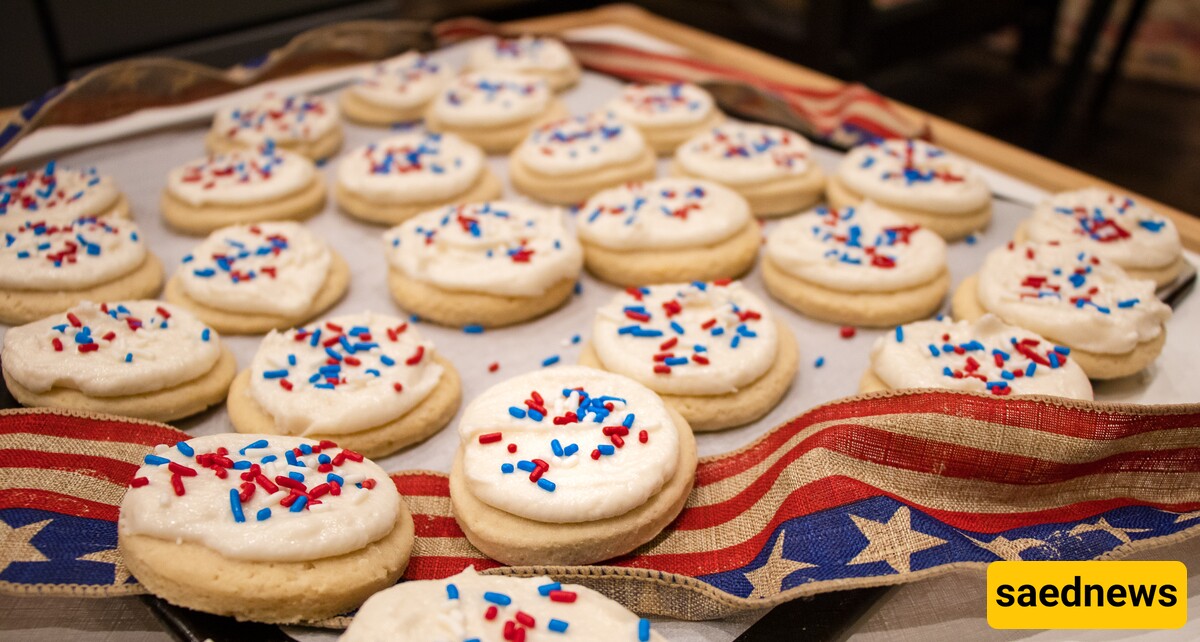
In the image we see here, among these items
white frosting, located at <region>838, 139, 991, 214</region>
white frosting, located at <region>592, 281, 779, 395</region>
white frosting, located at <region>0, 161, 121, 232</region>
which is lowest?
white frosting, located at <region>592, 281, 779, 395</region>

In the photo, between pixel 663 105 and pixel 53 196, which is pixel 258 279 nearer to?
pixel 53 196

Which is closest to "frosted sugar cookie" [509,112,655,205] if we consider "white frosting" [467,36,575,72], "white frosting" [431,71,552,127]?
"white frosting" [431,71,552,127]

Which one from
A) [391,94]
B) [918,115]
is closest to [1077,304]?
[918,115]

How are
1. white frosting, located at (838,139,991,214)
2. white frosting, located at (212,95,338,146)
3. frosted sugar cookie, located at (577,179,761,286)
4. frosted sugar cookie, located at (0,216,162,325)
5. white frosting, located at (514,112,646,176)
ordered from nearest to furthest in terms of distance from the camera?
frosted sugar cookie, located at (0,216,162,325) → frosted sugar cookie, located at (577,179,761,286) → white frosting, located at (838,139,991,214) → white frosting, located at (514,112,646,176) → white frosting, located at (212,95,338,146)

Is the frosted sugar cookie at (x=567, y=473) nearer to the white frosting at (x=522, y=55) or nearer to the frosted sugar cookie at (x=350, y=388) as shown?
the frosted sugar cookie at (x=350, y=388)

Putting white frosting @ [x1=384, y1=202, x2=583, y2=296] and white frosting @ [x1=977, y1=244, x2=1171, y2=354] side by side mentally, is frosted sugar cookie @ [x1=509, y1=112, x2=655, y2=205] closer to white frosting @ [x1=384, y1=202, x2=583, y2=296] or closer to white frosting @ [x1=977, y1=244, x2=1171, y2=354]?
white frosting @ [x1=384, y1=202, x2=583, y2=296]


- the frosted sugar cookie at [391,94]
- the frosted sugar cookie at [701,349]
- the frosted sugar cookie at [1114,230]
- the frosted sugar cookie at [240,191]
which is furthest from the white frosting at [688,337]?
the frosted sugar cookie at [391,94]

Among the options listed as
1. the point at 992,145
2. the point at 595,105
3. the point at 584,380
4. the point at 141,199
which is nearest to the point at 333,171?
the point at 141,199
